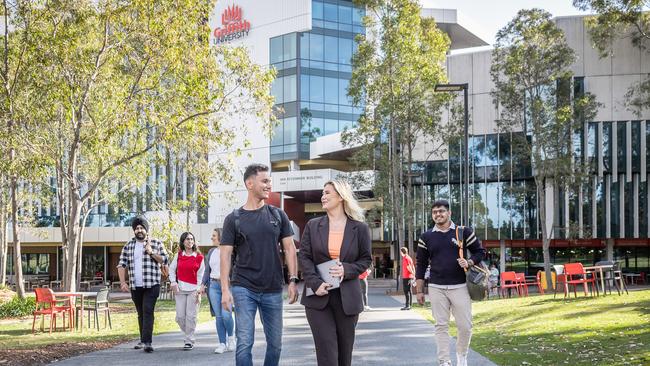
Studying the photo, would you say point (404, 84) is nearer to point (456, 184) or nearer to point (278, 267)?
point (456, 184)

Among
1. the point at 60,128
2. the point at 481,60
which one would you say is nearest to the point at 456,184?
the point at 481,60

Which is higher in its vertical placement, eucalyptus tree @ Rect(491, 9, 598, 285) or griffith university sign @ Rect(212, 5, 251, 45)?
griffith university sign @ Rect(212, 5, 251, 45)

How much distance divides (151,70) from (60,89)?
96.0 inches

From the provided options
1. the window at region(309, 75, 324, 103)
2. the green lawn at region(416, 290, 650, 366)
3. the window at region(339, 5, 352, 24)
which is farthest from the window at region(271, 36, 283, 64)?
the green lawn at region(416, 290, 650, 366)

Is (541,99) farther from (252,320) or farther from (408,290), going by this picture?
(252,320)

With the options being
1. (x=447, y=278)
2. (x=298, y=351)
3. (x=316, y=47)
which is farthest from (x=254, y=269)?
(x=316, y=47)

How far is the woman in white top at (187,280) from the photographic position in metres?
10.8

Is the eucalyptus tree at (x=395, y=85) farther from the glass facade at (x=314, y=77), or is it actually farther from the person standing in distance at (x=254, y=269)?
the person standing in distance at (x=254, y=269)

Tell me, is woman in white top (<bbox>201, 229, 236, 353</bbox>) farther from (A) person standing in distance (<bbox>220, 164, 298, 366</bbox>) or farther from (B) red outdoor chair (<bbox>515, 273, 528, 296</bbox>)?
(B) red outdoor chair (<bbox>515, 273, 528, 296</bbox>)

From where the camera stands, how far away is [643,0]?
25734 millimetres

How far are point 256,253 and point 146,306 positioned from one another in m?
4.60

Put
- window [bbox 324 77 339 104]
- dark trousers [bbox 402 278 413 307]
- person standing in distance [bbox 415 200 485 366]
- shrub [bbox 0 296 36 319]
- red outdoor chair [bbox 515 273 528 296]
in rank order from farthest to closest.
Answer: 1. window [bbox 324 77 339 104]
2. red outdoor chair [bbox 515 273 528 296]
3. dark trousers [bbox 402 278 413 307]
4. shrub [bbox 0 296 36 319]
5. person standing in distance [bbox 415 200 485 366]

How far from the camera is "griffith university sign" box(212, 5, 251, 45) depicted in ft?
188

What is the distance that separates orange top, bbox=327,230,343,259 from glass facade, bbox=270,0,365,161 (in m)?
47.2
